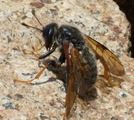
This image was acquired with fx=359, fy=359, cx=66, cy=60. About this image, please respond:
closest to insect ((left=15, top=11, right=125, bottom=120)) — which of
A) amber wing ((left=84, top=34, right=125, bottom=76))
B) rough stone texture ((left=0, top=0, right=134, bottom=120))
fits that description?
amber wing ((left=84, top=34, right=125, bottom=76))

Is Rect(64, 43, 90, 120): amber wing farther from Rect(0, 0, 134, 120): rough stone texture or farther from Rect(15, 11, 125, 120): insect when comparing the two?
Rect(0, 0, 134, 120): rough stone texture

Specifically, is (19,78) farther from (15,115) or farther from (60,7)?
(60,7)

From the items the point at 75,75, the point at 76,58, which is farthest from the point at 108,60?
the point at 75,75

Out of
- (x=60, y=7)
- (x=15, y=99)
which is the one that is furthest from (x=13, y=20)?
(x=15, y=99)

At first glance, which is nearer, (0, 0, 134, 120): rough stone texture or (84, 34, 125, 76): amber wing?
(0, 0, 134, 120): rough stone texture

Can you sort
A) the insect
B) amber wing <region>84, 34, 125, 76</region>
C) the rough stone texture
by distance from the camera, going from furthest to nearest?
amber wing <region>84, 34, 125, 76</region> → the insect → the rough stone texture

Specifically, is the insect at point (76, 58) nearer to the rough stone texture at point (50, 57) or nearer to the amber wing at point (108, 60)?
the amber wing at point (108, 60)
